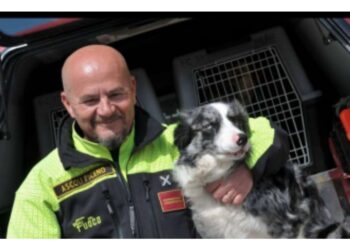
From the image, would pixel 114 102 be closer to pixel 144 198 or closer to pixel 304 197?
pixel 144 198

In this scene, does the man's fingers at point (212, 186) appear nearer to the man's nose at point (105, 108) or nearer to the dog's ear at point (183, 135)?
the dog's ear at point (183, 135)

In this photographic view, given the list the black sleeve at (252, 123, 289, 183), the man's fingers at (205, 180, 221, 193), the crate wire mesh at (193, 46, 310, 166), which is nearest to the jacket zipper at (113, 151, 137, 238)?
the man's fingers at (205, 180, 221, 193)

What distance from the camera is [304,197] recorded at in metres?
2.29

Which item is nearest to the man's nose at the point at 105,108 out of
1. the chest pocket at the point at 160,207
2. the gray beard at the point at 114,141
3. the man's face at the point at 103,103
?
the man's face at the point at 103,103

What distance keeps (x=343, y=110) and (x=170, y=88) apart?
3.50 feet

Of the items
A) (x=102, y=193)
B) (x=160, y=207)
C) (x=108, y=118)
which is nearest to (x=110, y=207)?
(x=102, y=193)

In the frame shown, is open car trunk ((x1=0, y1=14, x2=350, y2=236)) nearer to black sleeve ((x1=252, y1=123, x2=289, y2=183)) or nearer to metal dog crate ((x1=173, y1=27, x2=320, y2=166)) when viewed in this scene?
metal dog crate ((x1=173, y1=27, x2=320, y2=166))

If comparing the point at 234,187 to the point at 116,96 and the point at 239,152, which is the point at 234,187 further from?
the point at 116,96

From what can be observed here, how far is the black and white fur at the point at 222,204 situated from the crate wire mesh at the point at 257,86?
56cm

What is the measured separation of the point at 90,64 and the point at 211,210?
720 mm

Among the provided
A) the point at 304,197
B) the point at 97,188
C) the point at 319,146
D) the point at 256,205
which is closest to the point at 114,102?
the point at 97,188

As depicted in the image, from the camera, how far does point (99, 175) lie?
79.7 inches
